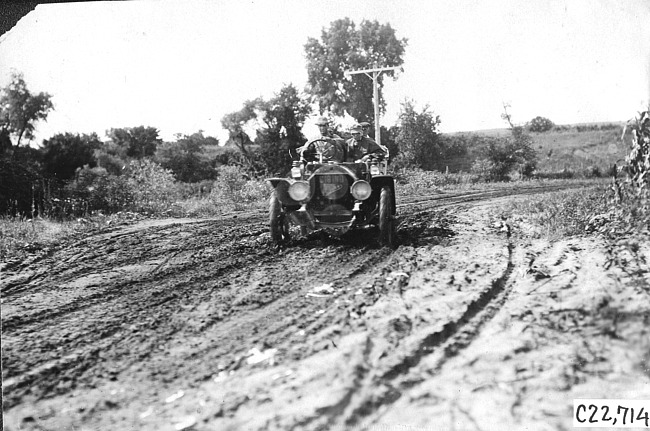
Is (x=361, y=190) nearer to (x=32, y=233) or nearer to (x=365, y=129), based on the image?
(x=365, y=129)

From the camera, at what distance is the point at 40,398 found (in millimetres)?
2107

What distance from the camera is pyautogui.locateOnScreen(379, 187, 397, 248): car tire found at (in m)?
2.91

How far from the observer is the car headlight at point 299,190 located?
3.05 meters

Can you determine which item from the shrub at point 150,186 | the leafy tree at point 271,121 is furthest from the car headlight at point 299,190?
the shrub at point 150,186

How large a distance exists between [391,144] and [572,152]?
977 millimetres

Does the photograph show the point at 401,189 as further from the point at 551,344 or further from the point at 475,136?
the point at 551,344

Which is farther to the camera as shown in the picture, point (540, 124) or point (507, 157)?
point (507, 157)

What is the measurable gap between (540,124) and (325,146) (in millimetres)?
1247

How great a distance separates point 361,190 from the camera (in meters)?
3.07

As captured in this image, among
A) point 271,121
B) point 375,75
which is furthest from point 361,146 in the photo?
point 271,121

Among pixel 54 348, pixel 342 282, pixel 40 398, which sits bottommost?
pixel 40 398

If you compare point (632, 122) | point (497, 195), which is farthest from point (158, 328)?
point (632, 122)

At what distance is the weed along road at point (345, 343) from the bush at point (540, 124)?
1.95ft

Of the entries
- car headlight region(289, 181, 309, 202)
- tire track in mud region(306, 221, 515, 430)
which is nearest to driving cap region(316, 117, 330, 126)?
car headlight region(289, 181, 309, 202)
